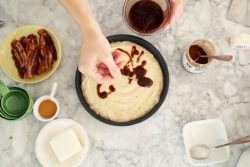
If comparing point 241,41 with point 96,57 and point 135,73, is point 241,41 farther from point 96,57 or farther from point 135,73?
point 96,57

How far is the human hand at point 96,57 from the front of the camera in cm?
87

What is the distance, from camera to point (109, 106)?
1.08 metres

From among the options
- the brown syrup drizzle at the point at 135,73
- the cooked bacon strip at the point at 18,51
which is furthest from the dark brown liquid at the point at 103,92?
the cooked bacon strip at the point at 18,51

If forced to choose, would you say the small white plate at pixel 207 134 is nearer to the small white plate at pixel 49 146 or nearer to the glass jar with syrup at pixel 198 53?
the glass jar with syrup at pixel 198 53

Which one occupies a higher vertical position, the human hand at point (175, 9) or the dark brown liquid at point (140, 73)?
the human hand at point (175, 9)

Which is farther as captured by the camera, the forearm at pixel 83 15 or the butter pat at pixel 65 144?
the butter pat at pixel 65 144

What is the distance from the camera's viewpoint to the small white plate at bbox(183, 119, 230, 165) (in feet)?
3.53

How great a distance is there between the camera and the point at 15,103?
3.50 ft

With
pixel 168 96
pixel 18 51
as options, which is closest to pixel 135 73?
pixel 168 96

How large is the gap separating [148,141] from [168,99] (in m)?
0.14

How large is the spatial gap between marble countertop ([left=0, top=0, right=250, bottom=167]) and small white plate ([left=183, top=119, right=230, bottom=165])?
0.08 ft

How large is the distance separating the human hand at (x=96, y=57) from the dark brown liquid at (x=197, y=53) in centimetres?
24

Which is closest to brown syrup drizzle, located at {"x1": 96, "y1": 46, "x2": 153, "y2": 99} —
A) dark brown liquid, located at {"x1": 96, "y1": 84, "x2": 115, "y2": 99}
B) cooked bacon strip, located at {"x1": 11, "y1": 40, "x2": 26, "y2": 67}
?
dark brown liquid, located at {"x1": 96, "y1": 84, "x2": 115, "y2": 99}

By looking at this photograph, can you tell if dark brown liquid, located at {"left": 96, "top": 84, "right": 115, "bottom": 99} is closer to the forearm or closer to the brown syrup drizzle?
the brown syrup drizzle
